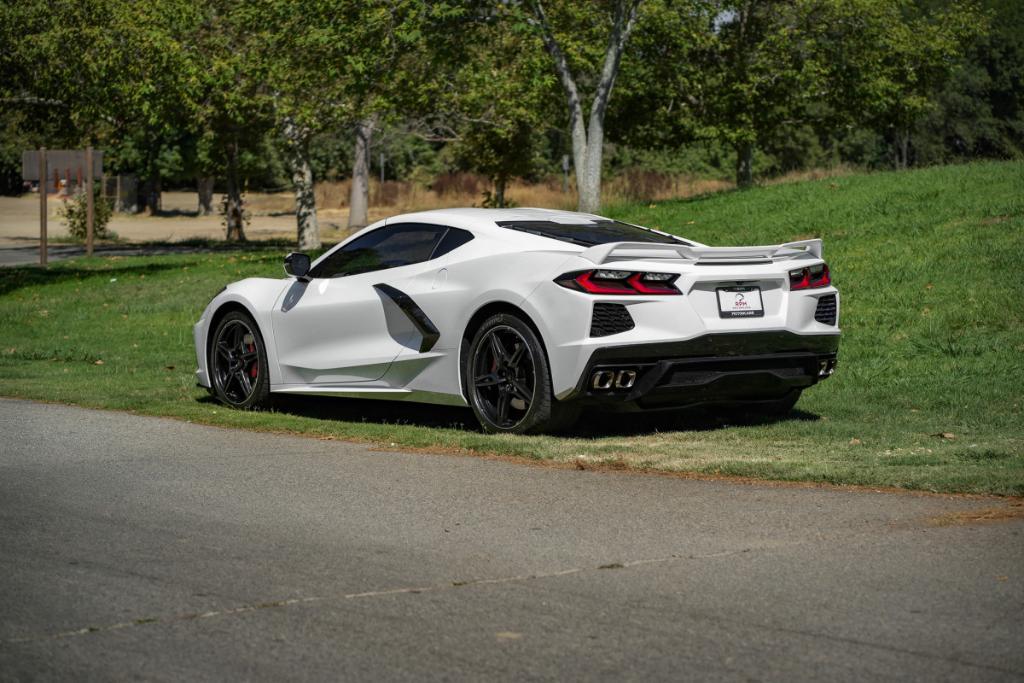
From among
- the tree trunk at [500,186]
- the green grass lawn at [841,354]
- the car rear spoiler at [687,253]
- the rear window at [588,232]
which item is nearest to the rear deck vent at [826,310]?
the car rear spoiler at [687,253]

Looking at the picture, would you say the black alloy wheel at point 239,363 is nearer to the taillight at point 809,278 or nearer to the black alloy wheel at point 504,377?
the black alloy wheel at point 504,377

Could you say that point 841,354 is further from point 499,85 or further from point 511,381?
point 499,85

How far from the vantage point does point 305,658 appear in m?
4.27

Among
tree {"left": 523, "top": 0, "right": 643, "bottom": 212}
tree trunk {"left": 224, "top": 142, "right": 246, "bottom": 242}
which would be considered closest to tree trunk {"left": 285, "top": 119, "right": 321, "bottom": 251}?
tree {"left": 523, "top": 0, "right": 643, "bottom": 212}

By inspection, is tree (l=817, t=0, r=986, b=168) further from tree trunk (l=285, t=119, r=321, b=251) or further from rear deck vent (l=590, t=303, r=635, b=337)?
rear deck vent (l=590, t=303, r=635, b=337)

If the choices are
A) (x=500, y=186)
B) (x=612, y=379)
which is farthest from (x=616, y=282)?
(x=500, y=186)

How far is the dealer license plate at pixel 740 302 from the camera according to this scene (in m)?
8.52

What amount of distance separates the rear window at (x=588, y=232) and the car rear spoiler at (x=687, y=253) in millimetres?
501

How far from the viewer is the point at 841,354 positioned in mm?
12789

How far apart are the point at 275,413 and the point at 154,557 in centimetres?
495

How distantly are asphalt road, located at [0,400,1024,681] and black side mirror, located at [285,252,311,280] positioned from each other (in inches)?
109

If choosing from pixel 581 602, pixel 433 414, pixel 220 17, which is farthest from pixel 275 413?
pixel 220 17

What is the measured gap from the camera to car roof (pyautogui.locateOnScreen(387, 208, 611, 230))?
9.55 meters

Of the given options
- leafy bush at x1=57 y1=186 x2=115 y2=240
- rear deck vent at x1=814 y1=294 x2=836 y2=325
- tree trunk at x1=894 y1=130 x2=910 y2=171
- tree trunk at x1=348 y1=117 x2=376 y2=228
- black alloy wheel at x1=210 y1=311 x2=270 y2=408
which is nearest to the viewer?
rear deck vent at x1=814 y1=294 x2=836 y2=325
